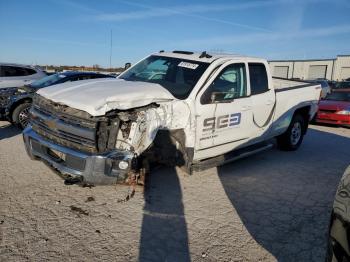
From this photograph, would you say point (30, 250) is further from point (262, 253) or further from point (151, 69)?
point (151, 69)

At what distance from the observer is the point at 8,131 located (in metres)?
8.62

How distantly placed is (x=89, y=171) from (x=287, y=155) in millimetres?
5088

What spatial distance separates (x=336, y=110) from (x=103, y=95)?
33.8 feet

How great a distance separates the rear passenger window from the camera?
611cm

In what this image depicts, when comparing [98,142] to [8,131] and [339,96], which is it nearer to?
[8,131]

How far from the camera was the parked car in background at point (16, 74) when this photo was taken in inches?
421

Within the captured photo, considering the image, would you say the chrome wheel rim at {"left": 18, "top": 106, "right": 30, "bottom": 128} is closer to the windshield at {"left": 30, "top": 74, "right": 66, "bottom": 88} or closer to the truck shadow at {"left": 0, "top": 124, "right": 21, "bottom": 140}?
the truck shadow at {"left": 0, "top": 124, "right": 21, "bottom": 140}

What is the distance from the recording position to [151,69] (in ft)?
19.7

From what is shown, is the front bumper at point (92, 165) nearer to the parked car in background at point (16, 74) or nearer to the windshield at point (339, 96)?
the parked car in background at point (16, 74)

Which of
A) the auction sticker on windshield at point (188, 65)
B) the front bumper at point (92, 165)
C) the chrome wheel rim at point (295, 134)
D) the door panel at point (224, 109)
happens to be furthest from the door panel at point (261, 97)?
the front bumper at point (92, 165)

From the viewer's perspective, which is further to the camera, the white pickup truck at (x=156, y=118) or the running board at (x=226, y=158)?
the running board at (x=226, y=158)

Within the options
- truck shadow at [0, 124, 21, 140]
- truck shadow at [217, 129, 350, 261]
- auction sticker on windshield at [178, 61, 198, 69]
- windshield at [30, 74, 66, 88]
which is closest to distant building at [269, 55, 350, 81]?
windshield at [30, 74, 66, 88]

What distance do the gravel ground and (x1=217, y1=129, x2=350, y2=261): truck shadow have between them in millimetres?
15

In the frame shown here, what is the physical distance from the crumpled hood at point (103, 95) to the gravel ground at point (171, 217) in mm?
1304
